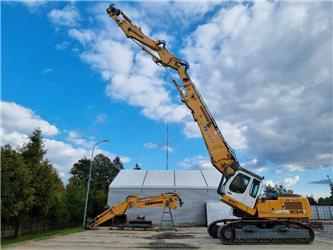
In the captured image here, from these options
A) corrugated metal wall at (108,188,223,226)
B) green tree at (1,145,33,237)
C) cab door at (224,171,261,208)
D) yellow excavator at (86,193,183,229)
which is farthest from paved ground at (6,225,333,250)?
corrugated metal wall at (108,188,223,226)

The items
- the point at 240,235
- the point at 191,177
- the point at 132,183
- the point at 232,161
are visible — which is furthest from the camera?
the point at 191,177

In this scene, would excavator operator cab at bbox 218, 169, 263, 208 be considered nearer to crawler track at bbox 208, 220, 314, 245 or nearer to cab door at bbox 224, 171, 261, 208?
cab door at bbox 224, 171, 261, 208

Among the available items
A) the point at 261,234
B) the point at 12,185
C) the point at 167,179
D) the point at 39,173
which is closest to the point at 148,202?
the point at 39,173

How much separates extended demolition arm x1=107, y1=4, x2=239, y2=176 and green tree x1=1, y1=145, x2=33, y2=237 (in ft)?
29.5

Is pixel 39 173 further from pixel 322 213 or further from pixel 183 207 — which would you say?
pixel 322 213

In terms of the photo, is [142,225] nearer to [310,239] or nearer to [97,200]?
[310,239]

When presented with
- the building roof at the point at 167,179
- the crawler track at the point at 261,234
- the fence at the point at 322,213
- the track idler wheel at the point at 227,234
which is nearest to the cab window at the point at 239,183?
the crawler track at the point at 261,234

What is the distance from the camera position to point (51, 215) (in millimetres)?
28469

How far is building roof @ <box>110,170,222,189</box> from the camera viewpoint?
39094 millimetres

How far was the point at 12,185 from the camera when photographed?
16.5 metres

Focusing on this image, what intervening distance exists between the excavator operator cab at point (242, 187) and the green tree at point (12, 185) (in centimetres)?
1022

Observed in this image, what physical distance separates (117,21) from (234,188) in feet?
36.1

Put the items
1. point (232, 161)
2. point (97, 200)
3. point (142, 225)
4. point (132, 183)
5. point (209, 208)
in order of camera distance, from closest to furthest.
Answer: point (232, 161) → point (142, 225) → point (209, 208) → point (132, 183) → point (97, 200)

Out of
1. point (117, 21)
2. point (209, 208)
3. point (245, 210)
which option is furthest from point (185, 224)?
point (117, 21)
